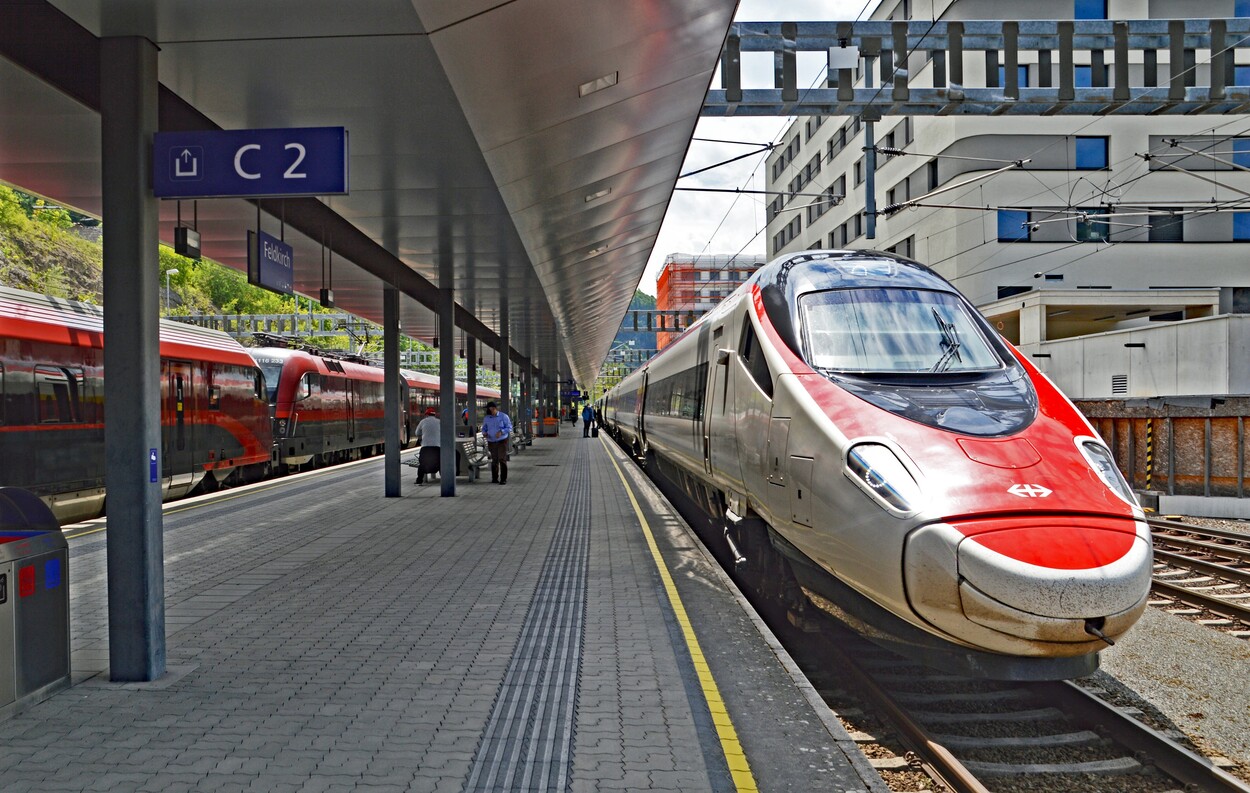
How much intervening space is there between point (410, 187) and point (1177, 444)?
50.6 ft

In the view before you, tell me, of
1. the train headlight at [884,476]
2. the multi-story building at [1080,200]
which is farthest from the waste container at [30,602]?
the multi-story building at [1080,200]

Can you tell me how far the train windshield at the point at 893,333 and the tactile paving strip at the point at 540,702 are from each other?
264 centimetres

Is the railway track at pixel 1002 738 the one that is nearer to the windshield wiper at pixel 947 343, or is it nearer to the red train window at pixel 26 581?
Result: the windshield wiper at pixel 947 343

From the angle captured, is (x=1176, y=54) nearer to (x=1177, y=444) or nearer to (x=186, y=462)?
(x=1177, y=444)

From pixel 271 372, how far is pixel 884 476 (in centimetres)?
1880

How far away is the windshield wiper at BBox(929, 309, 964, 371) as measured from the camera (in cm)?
599

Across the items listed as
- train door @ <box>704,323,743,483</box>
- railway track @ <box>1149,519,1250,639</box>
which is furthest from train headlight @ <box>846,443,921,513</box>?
railway track @ <box>1149,519,1250,639</box>

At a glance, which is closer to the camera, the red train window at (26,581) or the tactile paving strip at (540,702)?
the tactile paving strip at (540,702)

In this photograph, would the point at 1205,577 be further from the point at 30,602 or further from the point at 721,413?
the point at 30,602

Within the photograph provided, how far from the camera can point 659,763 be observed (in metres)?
4.08

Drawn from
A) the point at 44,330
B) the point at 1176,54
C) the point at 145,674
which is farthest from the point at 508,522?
the point at 1176,54

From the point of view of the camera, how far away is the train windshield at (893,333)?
19.7 ft

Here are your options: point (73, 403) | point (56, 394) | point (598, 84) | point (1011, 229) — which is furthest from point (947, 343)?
point (1011, 229)

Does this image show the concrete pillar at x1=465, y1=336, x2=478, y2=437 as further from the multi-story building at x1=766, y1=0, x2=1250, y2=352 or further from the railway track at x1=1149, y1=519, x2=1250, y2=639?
the railway track at x1=1149, y1=519, x2=1250, y2=639
